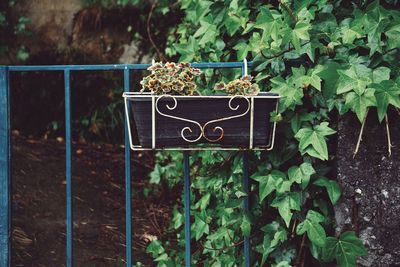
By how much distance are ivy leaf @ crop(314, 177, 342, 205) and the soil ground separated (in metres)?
1.74

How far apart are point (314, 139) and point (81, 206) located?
265 centimetres

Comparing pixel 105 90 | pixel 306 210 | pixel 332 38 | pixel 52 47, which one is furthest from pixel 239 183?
pixel 52 47

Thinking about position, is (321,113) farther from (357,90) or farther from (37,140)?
(37,140)

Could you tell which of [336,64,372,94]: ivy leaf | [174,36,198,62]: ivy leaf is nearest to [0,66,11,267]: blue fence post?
[174,36,198,62]: ivy leaf

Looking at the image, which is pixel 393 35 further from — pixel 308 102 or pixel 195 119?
pixel 195 119

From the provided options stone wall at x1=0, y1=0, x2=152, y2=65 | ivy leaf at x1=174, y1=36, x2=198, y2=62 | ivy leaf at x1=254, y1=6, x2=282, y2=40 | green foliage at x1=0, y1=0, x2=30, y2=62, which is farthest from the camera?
green foliage at x1=0, y1=0, x2=30, y2=62

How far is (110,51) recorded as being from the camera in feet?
19.6

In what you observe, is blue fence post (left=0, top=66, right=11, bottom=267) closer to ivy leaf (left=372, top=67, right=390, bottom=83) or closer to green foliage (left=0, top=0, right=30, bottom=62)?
ivy leaf (left=372, top=67, right=390, bottom=83)

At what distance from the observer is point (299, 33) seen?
241 cm

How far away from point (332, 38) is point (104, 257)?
211 cm

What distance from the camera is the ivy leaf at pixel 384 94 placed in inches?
92.6

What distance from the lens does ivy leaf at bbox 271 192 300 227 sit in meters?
2.50

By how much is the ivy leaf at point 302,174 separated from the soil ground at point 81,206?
5.55 feet

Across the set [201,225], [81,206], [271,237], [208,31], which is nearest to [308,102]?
[271,237]
